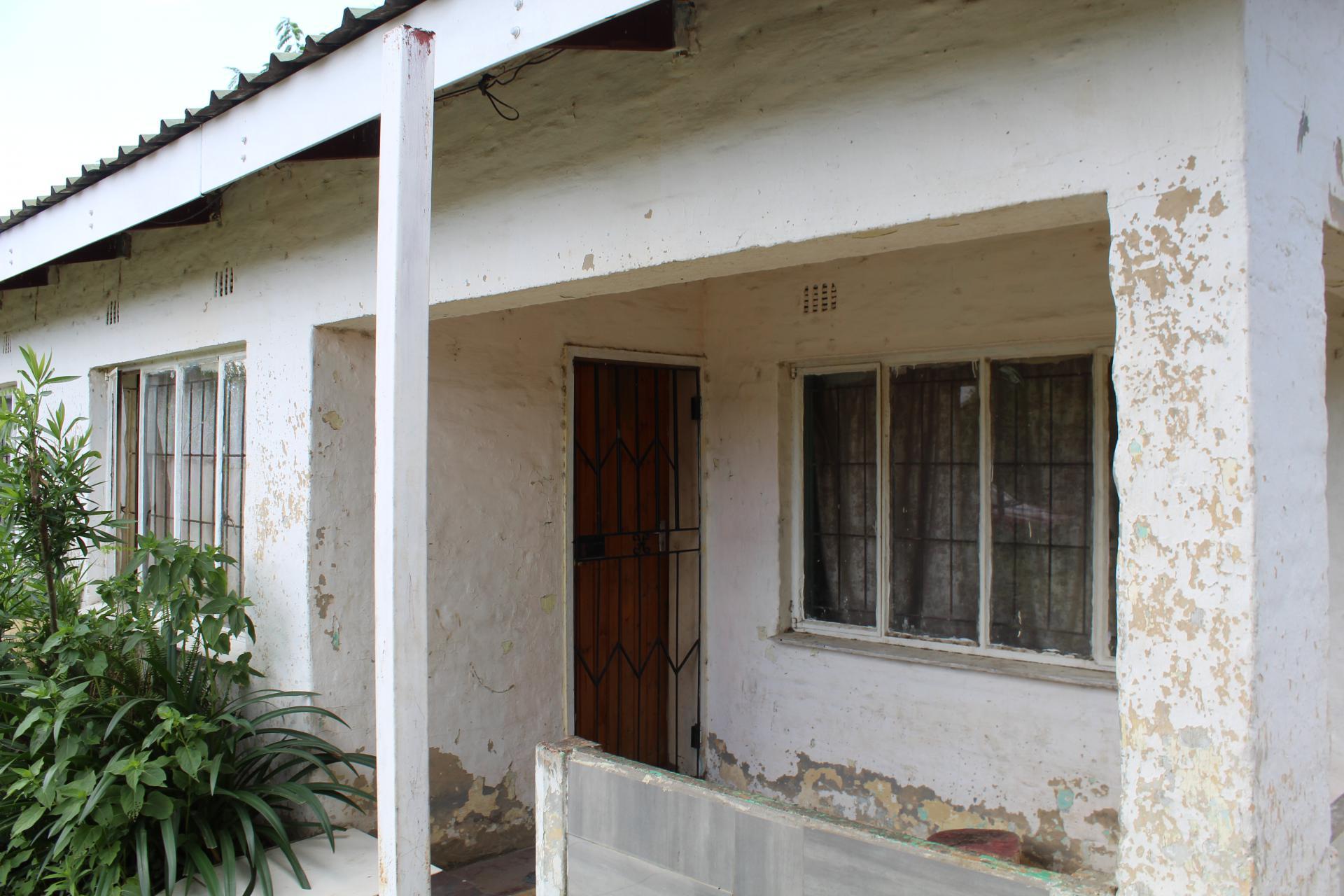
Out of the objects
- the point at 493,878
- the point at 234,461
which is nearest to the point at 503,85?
the point at 234,461

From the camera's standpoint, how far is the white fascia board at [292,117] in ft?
7.68

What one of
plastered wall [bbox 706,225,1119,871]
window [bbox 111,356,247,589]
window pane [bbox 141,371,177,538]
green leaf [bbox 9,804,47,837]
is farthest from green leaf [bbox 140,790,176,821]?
plastered wall [bbox 706,225,1119,871]

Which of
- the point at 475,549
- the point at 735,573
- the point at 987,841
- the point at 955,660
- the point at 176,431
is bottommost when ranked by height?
the point at 987,841

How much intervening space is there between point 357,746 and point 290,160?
2456 millimetres

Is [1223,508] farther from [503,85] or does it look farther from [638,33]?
[503,85]

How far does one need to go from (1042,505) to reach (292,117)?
327cm

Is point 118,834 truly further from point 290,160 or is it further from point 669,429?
point 669,429

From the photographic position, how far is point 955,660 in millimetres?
4137

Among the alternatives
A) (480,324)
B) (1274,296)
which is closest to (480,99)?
(480,324)

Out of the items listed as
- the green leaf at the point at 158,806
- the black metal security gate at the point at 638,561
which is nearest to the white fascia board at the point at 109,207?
the black metal security gate at the point at 638,561

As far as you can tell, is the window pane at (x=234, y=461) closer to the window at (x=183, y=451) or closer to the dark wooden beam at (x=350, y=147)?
the window at (x=183, y=451)

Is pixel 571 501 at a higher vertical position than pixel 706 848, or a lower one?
higher

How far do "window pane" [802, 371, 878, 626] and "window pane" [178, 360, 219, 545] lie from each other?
310cm

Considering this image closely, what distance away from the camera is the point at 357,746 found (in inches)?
162
